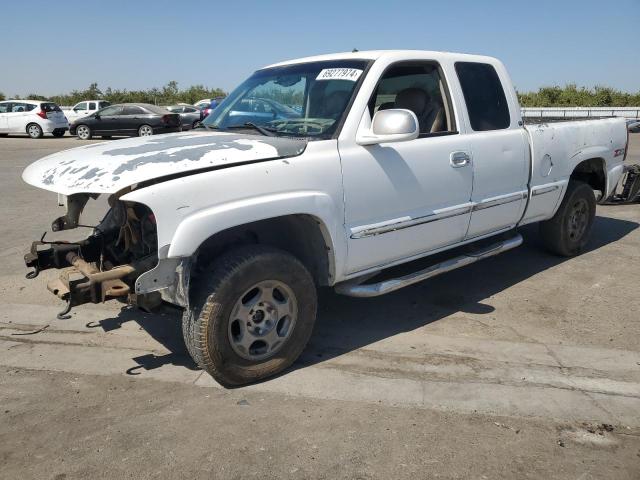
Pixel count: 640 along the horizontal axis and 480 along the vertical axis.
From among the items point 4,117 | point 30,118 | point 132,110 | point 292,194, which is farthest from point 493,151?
point 4,117

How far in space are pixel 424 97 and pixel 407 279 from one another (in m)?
1.51

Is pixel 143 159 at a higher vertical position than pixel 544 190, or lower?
higher

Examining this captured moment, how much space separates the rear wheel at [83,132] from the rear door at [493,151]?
2153 cm

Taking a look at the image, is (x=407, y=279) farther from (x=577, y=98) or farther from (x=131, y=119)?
(x=577, y=98)

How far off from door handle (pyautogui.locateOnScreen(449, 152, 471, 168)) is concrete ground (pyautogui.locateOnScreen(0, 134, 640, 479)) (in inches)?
48.5

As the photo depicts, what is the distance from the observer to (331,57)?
4.24 m

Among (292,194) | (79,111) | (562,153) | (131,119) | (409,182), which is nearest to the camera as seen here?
(292,194)

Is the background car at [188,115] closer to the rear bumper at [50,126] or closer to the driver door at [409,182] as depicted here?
the rear bumper at [50,126]

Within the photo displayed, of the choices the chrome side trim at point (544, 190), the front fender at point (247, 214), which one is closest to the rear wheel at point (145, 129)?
the chrome side trim at point (544, 190)

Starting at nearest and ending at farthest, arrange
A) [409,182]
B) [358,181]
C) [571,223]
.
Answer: [358,181] < [409,182] < [571,223]

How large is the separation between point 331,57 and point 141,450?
3030 mm

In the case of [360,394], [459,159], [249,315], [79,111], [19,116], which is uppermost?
[79,111]

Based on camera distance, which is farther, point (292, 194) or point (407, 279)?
point (407, 279)

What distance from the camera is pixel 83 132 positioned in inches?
910
